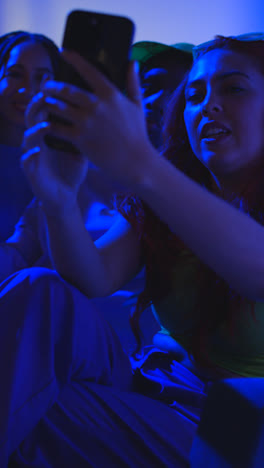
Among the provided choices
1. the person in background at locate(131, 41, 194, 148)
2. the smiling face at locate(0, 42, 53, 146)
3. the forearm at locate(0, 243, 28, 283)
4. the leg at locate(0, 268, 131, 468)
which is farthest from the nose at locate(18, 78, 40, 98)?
the leg at locate(0, 268, 131, 468)

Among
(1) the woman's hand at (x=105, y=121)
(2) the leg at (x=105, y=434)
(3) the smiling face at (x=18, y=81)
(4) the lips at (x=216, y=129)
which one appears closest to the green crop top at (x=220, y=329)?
(2) the leg at (x=105, y=434)

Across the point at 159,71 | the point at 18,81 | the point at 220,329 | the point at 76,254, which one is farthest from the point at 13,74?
the point at 220,329

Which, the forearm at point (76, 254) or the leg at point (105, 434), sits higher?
the forearm at point (76, 254)

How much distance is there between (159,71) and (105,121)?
0.85 metres

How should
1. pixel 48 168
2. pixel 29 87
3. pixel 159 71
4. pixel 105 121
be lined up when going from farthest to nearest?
pixel 29 87, pixel 159 71, pixel 48 168, pixel 105 121

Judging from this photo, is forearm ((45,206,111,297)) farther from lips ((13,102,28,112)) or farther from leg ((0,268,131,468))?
lips ((13,102,28,112))

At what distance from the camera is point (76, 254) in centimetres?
62

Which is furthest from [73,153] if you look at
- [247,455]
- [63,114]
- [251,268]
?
[247,455]

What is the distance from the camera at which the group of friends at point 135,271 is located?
419 mm

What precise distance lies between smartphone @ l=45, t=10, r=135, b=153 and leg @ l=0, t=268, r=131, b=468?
245 millimetres

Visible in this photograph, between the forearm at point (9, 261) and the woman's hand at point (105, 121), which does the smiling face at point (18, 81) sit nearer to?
the forearm at point (9, 261)

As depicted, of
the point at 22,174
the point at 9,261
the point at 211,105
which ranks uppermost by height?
the point at 211,105

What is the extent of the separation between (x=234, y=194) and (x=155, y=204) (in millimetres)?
334

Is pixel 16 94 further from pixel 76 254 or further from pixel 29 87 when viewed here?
pixel 76 254
